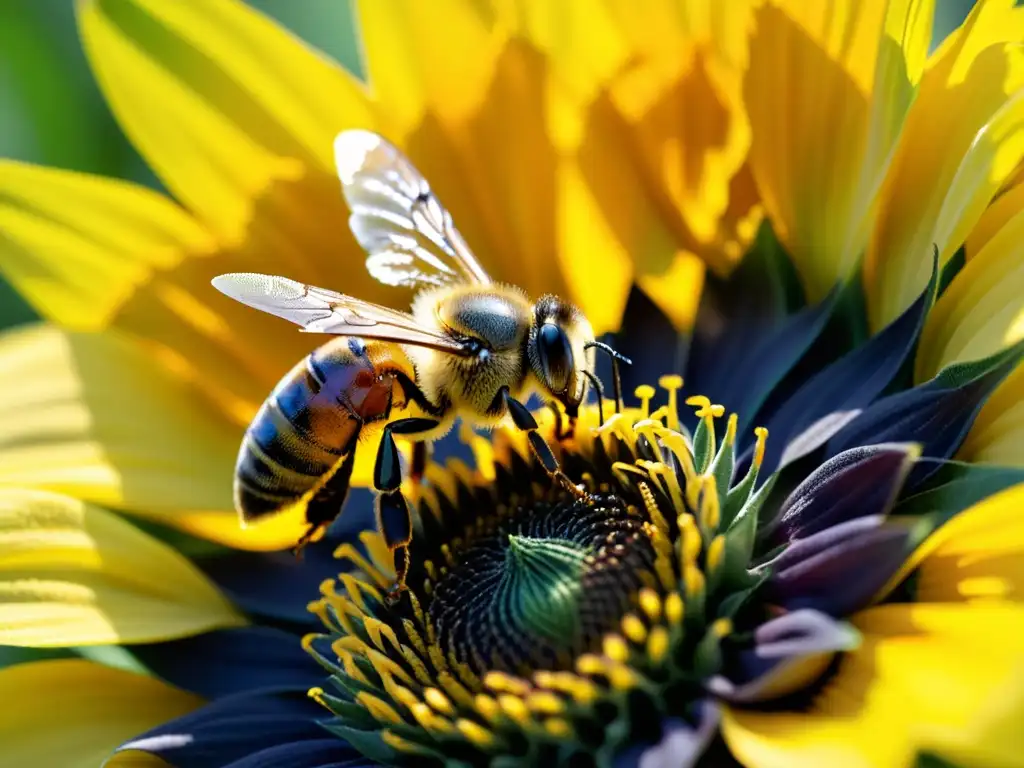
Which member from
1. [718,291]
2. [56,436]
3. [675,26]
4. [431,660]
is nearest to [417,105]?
[675,26]

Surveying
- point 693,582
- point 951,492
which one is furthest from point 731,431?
point 951,492

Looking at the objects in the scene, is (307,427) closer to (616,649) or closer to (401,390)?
(401,390)

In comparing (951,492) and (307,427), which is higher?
(307,427)

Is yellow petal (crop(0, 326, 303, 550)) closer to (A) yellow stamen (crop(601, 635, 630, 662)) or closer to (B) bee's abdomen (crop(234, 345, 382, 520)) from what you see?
(B) bee's abdomen (crop(234, 345, 382, 520))

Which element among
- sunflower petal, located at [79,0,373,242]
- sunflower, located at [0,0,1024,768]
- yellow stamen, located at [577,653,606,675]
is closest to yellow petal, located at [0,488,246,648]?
sunflower, located at [0,0,1024,768]

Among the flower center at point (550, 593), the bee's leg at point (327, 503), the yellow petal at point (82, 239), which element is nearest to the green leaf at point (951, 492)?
the flower center at point (550, 593)

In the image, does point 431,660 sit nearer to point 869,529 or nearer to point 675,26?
point 869,529

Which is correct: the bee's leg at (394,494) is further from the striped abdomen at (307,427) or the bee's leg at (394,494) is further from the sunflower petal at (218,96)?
the sunflower petal at (218,96)
